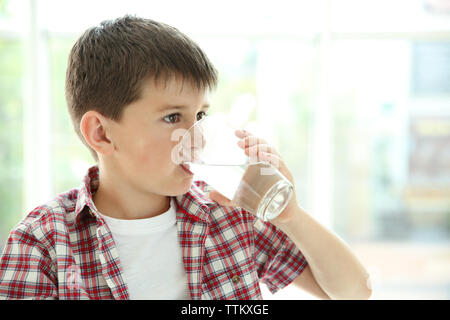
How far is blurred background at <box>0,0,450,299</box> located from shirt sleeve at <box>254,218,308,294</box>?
171cm

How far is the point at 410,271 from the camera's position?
2.85 m

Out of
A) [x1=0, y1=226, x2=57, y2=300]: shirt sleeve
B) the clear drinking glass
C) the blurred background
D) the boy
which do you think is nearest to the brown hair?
the boy

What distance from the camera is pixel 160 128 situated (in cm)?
99

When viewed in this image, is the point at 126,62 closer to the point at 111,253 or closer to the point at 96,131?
the point at 96,131

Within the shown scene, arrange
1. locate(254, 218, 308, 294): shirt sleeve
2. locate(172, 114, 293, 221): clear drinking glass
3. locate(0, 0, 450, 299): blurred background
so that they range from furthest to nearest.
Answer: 1. locate(0, 0, 450, 299): blurred background
2. locate(254, 218, 308, 294): shirt sleeve
3. locate(172, 114, 293, 221): clear drinking glass

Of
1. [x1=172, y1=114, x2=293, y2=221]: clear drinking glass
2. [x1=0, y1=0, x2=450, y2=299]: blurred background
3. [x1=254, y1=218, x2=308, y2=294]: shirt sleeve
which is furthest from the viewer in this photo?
[x1=0, y1=0, x2=450, y2=299]: blurred background

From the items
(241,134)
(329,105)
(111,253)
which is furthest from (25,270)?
(329,105)

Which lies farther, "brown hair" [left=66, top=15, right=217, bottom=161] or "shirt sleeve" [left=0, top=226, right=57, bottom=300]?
"brown hair" [left=66, top=15, right=217, bottom=161]

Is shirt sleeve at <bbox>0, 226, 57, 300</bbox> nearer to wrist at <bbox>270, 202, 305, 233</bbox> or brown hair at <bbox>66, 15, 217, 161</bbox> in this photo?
brown hair at <bbox>66, 15, 217, 161</bbox>

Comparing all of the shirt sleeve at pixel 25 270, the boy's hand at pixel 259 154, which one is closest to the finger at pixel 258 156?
the boy's hand at pixel 259 154

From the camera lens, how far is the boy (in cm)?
96

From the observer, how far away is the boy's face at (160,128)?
994 mm

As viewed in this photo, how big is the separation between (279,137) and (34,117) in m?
1.42

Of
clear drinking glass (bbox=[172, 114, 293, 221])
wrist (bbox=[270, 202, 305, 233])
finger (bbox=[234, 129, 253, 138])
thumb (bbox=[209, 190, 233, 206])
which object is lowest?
wrist (bbox=[270, 202, 305, 233])
